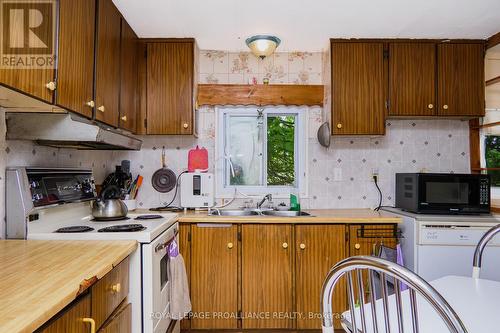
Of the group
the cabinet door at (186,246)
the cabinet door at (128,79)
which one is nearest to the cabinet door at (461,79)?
the cabinet door at (186,246)

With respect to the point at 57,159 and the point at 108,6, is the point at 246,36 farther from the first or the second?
the point at 57,159

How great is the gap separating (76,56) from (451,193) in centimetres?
263

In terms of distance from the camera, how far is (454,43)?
8.82ft

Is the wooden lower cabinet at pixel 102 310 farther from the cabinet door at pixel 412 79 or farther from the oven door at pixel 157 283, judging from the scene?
the cabinet door at pixel 412 79

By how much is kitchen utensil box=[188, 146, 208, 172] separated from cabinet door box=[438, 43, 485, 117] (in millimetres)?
2010

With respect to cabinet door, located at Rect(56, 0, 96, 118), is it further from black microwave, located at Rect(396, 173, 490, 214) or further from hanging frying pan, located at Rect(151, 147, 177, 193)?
black microwave, located at Rect(396, 173, 490, 214)

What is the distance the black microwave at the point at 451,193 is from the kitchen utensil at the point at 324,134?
736 millimetres

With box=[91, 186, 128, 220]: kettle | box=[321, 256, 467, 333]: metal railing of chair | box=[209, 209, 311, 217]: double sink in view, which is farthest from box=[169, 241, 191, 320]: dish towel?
box=[321, 256, 467, 333]: metal railing of chair

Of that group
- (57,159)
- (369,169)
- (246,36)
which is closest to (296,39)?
(246,36)

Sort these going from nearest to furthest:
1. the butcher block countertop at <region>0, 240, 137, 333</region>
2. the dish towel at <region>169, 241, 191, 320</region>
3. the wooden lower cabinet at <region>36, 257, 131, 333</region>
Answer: the butcher block countertop at <region>0, 240, 137, 333</region> → the wooden lower cabinet at <region>36, 257, 131, 333</region> → the dish towel at <region>169, 241, 191, 320</region>

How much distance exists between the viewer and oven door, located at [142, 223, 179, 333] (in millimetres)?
1612

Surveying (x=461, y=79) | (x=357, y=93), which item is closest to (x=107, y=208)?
(x=357, y=93)

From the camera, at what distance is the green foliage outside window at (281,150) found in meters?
3.02

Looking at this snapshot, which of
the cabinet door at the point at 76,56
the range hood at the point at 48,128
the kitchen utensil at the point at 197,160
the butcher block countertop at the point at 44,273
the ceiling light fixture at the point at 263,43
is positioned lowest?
the butcher block countertop at the point at 44,273
